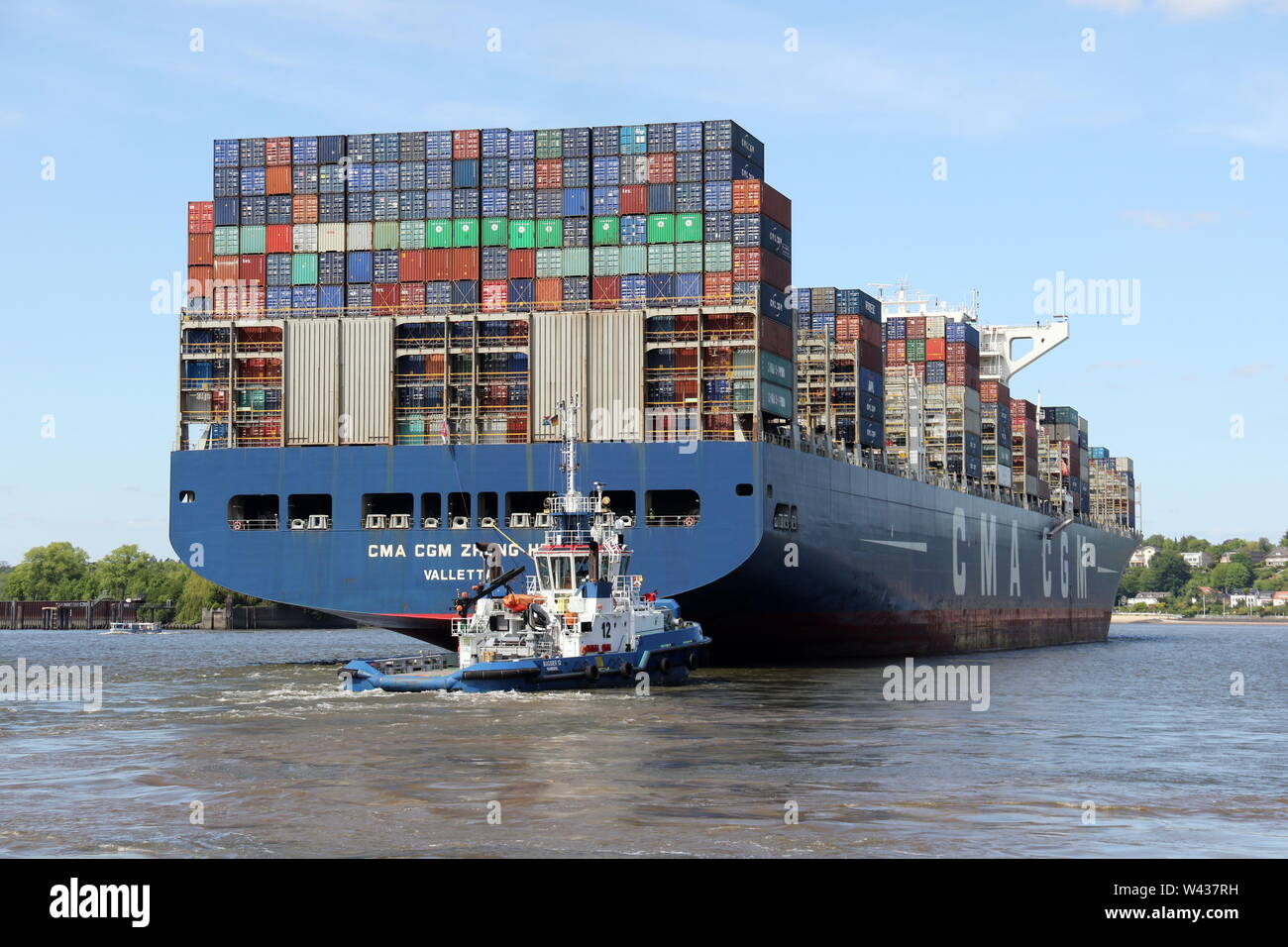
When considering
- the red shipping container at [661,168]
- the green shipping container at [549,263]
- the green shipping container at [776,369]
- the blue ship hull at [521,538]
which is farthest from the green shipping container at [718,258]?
the blue ship hull at [521,538]

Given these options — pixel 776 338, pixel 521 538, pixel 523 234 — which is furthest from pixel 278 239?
pixel 776 338

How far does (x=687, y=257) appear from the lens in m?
53.0

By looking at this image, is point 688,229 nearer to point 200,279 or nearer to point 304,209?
point 304,209

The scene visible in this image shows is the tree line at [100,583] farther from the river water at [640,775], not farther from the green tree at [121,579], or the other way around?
the river water at [640,775]

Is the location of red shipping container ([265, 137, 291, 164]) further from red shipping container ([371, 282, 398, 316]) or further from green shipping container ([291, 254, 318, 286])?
red shipping container ([371, 282, 398, 316])

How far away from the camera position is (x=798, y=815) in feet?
69.2

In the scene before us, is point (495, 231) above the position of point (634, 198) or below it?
below

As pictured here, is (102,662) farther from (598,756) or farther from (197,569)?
(598,756)

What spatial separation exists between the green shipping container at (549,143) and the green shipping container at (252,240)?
10723mm

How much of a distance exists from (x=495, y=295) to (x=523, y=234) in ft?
8.00

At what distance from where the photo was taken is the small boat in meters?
148

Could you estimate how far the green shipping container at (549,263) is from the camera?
175ft

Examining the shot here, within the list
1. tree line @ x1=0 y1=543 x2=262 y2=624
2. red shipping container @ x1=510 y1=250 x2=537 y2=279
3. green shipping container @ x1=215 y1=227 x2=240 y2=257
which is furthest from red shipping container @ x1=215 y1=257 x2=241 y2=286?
tree line @ x1=0 y1=543 x2=262 y2=624
